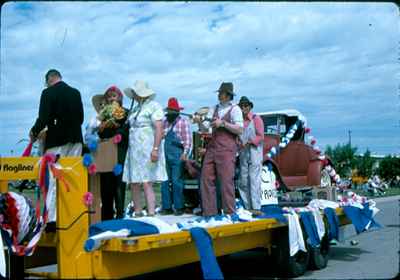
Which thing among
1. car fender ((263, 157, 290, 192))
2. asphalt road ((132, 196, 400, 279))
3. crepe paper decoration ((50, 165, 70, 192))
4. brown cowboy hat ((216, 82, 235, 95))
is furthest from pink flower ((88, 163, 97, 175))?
car fender ((263, 157, 290, 192))

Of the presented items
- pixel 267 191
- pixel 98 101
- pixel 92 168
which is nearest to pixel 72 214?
pixel 92 168

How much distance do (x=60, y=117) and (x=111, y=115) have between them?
27.6 inches

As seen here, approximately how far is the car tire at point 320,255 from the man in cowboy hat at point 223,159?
74.5 inches

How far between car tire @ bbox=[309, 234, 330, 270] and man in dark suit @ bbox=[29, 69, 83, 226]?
3979 mm

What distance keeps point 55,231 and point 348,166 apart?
78.4 feet

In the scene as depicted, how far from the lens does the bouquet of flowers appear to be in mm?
6316

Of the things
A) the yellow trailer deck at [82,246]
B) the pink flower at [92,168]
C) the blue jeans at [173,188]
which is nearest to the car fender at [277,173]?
the blue jeans at [173,188]

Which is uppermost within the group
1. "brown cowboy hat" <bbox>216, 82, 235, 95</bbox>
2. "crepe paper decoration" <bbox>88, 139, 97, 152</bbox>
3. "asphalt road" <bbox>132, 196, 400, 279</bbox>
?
"brown cowboy hat" <bbox>216, 82, 235, 95</bbox>

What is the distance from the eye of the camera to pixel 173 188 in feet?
25.8

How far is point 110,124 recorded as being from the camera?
20.8ft

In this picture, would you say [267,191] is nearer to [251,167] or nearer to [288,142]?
[251,167]

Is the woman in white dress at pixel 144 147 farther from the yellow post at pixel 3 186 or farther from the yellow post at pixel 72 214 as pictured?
the yellow post at pixel 72 214

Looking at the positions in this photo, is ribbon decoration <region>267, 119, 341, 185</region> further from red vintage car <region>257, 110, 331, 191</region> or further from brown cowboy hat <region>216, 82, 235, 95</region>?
brown cowboy hat <region>216, 82, 235, 95</region>

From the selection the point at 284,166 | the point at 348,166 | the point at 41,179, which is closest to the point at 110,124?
the point at 41,179
